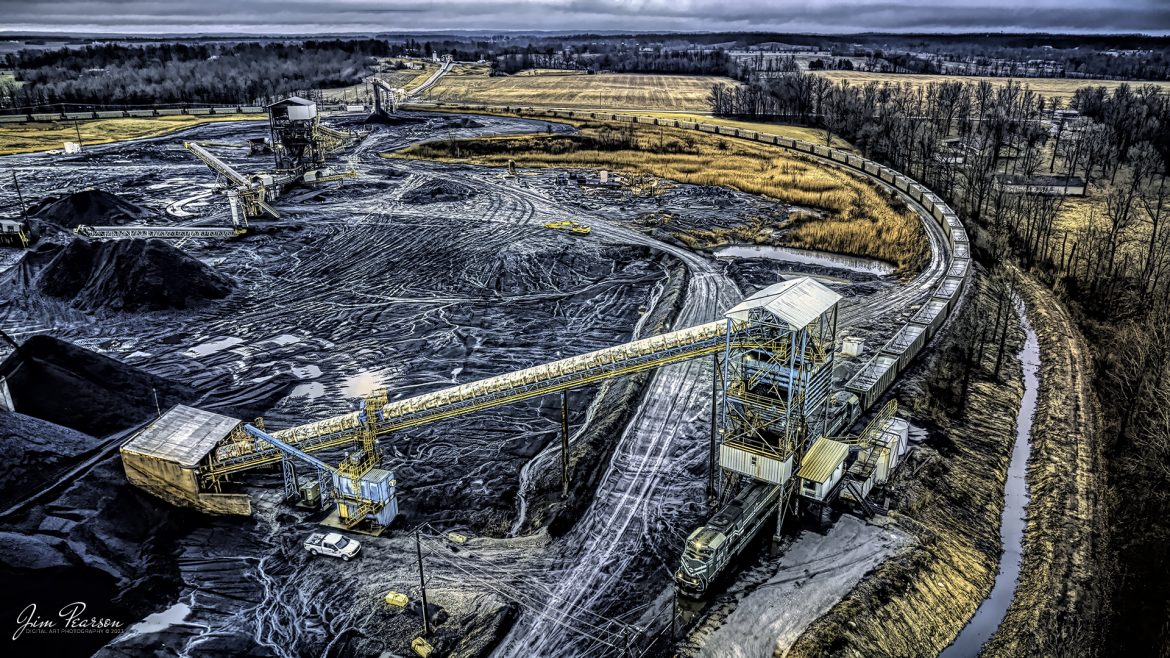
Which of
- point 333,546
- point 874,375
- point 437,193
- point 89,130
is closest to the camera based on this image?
point 333,546

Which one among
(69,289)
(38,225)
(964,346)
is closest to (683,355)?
(964,346)

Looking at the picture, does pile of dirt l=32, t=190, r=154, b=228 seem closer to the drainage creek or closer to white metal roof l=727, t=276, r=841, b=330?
white metal roof l=727, t=276, r=841, b=330

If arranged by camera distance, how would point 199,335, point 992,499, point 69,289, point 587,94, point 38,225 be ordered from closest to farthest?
point 992,499
point 199,335
point 69,289
point 38,225
point 587,94

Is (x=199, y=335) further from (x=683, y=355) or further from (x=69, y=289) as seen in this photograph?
(x=683, y=355)

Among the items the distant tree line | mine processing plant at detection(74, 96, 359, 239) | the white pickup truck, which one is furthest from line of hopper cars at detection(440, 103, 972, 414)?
mine processing plant at detection(74, 96, 359, 239)

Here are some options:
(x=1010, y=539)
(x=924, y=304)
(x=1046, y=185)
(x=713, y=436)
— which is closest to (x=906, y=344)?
(x=924, y=304)

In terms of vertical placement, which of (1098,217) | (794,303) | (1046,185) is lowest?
(1098,217)

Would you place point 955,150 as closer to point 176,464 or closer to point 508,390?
point 508,390
